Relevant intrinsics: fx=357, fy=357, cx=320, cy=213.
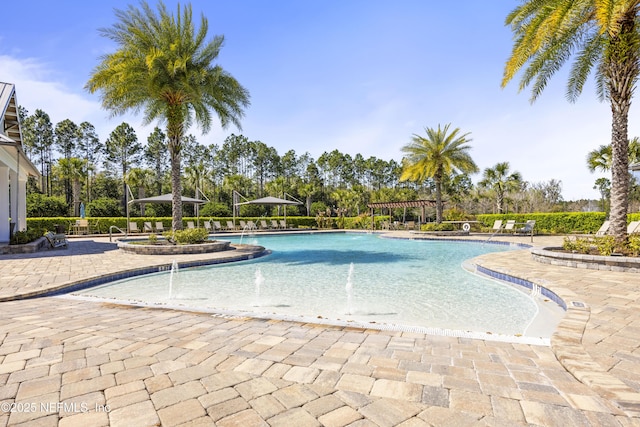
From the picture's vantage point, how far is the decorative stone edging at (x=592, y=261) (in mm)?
7609

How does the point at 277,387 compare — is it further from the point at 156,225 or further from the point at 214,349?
the point at 156,225

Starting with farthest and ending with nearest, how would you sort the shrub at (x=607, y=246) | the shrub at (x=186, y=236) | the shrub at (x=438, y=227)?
the shrub at (x=438, y=227) → the shrub at (x=186, y=236) → the shrub at (x=607, y=246)

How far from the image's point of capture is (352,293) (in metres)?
6.86

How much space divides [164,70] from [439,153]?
55.6 feet

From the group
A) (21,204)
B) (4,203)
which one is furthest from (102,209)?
(4,203)

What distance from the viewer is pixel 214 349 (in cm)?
326

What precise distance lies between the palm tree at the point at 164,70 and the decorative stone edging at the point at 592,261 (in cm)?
1173

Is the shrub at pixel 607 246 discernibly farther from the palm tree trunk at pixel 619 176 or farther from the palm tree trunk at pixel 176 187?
the palm tree trunk at pixel 176 187

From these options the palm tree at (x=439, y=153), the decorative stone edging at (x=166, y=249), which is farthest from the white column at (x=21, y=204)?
the palm tree at (x=439, y=153)

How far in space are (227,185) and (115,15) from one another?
29.0m

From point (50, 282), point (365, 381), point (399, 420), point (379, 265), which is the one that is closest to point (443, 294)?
point (379, 265)

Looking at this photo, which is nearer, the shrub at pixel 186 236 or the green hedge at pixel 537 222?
the shrub at pixel 186 236

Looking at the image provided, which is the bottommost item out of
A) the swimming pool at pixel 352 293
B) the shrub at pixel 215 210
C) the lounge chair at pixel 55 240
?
the swimming pool at pixel 352 293

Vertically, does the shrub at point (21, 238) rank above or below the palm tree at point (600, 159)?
below
